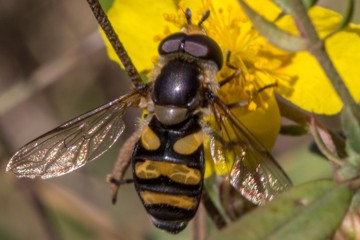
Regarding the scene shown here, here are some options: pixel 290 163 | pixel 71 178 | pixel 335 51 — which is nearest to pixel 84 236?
pixel 71 178

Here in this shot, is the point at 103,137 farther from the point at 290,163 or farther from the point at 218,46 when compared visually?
the point at 290,163

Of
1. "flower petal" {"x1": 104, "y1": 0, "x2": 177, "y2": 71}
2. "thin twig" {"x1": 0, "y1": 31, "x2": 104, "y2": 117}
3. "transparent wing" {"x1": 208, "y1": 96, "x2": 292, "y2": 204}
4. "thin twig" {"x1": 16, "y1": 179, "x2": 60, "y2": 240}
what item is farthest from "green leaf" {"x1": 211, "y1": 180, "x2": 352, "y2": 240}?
"thin twig" {"x1": 0, "y1": 31, "x2": 104, "y2": 117}

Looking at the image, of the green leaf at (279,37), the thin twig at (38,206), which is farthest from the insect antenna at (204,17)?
the thin twig at (38,206)

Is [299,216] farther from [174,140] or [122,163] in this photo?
[122,163]

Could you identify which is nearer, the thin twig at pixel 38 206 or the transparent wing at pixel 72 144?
the transparent wing at pixel 72 144

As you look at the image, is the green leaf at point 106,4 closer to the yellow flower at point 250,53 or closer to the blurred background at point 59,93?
the yellow flower at point 250,53

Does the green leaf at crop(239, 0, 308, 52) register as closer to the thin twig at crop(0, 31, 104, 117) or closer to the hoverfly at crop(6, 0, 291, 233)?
the hoverfly at crop(6, 0, 291, 233)

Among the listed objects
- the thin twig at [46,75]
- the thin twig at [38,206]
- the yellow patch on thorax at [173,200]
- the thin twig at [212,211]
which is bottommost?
the thin twig at [38,206]
